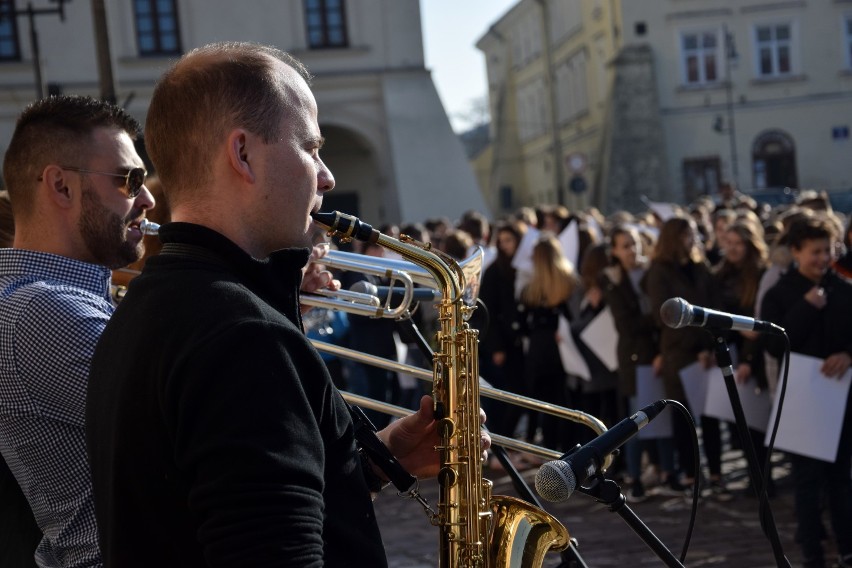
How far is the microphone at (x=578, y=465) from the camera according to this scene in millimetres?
2570

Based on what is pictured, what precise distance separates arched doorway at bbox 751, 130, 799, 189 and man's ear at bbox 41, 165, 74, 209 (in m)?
40.8

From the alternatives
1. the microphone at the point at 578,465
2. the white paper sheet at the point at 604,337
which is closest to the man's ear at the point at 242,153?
the microphone at the point at 578,465

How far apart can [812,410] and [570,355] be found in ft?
10.5

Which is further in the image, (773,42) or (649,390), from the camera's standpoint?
(773,42)

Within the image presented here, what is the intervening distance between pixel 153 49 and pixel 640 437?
59.6 feet

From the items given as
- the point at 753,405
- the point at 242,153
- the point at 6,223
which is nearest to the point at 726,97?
the point at 753,405

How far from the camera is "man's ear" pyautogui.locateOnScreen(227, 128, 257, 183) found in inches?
84.7

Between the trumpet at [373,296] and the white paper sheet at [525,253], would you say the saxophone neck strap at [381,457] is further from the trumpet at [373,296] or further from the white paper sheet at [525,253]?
the white paper sheet at [525,253]

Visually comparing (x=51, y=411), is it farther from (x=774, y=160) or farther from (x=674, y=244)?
(x=774, y=160)

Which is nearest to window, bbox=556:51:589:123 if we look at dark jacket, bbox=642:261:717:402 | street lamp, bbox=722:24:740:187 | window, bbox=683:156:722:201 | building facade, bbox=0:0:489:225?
window, bbox=683:156:722:201

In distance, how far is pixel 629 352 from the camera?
8727mm

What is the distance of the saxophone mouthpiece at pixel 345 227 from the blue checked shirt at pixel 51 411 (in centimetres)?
66

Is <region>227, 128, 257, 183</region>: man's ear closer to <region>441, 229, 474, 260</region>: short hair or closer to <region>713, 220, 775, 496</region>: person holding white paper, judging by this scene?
<region>713, 220, 775, 496</region>: person holding white paper

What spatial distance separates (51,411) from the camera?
2.75m
